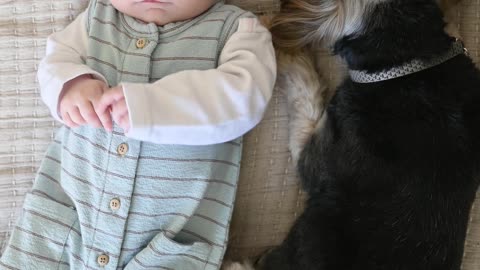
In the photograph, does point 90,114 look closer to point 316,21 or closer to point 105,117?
point 105,117

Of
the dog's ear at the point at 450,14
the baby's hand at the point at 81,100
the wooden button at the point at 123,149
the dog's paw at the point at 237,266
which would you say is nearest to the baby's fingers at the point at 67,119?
the baby's hand at the point at 81,100

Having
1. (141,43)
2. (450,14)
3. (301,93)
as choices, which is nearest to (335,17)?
(301,93)

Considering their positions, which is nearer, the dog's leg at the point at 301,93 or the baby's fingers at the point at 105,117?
the baby's fingers at the point at 105,117

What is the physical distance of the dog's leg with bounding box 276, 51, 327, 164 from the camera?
156cm

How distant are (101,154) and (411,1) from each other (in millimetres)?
782

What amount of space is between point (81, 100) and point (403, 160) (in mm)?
703

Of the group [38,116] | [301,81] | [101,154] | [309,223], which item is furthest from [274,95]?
[38,116]

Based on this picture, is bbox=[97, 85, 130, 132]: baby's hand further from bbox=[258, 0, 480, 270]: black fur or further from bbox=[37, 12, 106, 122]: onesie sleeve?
bbox=[258, 0, 480, 270]: black fur

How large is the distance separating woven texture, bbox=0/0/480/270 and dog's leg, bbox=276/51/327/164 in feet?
0.13

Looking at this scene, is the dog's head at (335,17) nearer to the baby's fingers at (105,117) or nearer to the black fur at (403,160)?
the black fur at (403,160)

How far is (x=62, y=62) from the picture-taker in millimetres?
1400

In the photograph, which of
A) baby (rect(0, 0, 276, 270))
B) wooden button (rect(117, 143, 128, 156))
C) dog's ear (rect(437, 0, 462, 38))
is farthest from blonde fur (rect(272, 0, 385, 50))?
wooden button (rect(117, 143, 128, 156))

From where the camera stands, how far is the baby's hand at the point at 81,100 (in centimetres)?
128

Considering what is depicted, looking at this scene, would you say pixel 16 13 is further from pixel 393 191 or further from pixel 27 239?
pixel 393 191
